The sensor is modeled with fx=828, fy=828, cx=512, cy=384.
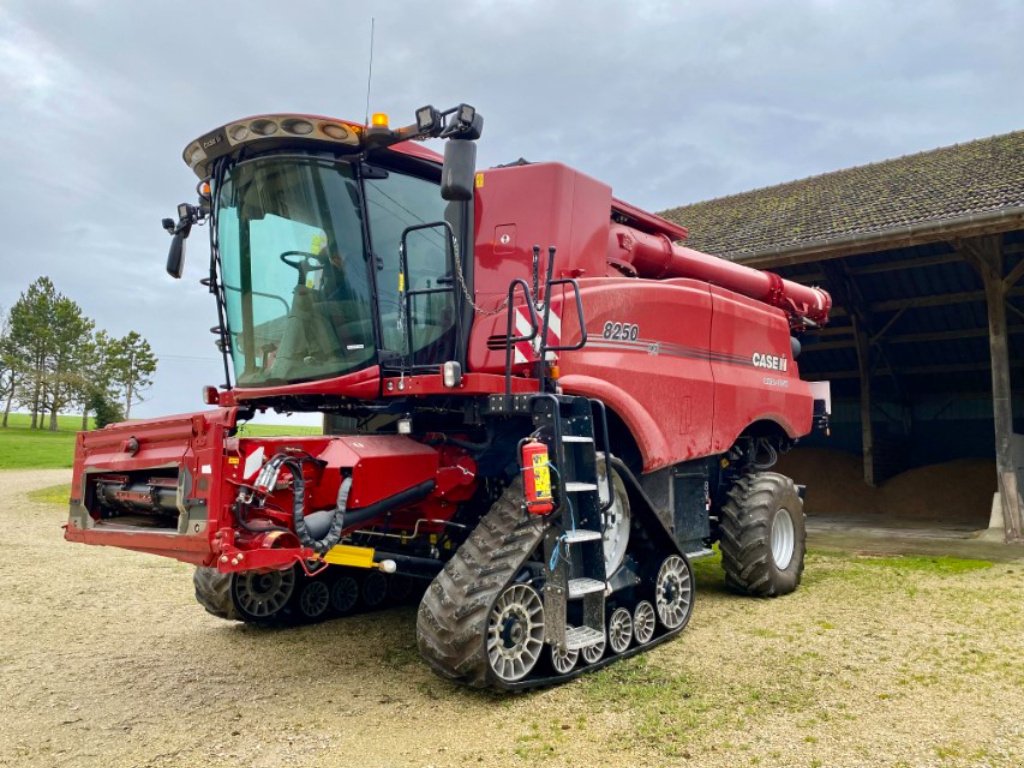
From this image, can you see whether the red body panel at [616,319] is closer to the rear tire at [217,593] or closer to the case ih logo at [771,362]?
the case ih logo at [771,362]

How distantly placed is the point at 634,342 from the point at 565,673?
7.01 feet

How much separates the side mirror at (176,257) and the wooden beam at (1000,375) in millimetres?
9782

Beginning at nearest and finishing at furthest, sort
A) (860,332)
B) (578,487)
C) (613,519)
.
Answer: (578,487), (613,519), (860,332)

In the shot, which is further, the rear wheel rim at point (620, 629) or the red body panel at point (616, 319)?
the red body panel at point (616, 319)

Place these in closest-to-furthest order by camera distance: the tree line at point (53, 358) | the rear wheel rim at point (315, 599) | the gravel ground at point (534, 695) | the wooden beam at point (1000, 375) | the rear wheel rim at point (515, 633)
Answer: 1. the gravel ground at point (534, 695)
2. the rear wheel rim at point (515, 633)
3. the rear wheel rim at point (315, 599)
4. the wooden beam at point (1000, 375)
5. the tree line at point (53, 358)

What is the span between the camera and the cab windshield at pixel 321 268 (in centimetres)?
462

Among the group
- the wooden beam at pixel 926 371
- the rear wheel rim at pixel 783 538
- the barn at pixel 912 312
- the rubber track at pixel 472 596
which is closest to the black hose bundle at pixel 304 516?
the rubber track at pixel 472 596

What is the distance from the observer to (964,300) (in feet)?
47.4

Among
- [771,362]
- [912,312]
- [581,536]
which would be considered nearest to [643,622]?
[581,536]

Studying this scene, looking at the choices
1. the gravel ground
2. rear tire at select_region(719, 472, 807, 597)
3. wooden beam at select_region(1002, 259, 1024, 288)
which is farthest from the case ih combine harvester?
wooden beam at select_region(1002, 259, 1024, 288)

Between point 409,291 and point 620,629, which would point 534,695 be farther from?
point 409,291

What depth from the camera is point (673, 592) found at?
17.2 ft

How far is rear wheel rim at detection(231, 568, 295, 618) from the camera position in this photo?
17.6 ft

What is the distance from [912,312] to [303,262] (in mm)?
14260
